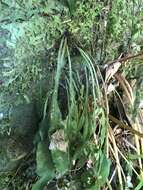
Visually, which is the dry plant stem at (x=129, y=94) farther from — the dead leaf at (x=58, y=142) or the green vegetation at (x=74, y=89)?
the dead leaf at (x=58, y=142)

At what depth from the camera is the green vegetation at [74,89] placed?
3.40ft

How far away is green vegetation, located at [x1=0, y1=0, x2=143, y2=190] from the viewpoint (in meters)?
1.04

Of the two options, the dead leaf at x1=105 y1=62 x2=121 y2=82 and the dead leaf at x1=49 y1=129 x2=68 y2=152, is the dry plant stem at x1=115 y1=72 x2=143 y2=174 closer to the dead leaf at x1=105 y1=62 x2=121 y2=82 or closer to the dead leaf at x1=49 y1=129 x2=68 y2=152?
the dead leaf at x1=105 y1=62 x2=121 y2=82

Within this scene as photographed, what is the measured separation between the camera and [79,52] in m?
1.11

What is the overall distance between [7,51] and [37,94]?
0.44 ft

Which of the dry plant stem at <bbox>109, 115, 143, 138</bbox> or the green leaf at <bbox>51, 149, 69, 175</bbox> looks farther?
the dry plant stem at <bbox>109, 115, 143, 138</bbox>

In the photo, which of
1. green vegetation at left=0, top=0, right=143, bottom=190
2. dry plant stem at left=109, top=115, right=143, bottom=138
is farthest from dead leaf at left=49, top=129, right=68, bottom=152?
dry plant stem at left=109, top=115, right=143, bottom=138

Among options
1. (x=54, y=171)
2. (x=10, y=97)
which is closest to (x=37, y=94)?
(x=10, y=97)

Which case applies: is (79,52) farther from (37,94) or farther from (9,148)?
(9,148)

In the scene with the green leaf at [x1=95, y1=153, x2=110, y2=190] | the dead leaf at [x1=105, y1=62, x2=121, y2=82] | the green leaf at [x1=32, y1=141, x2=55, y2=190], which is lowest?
the green leaf at [x1=95, y1=153, x2=110, y2=190]

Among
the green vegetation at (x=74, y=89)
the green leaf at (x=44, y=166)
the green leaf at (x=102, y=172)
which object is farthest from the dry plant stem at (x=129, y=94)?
the green leaf at (x=44, y=166)

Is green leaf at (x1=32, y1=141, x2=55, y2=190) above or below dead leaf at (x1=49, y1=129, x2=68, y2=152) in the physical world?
below

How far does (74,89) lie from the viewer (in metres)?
1.10

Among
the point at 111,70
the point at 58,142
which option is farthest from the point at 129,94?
the point at 58,142
